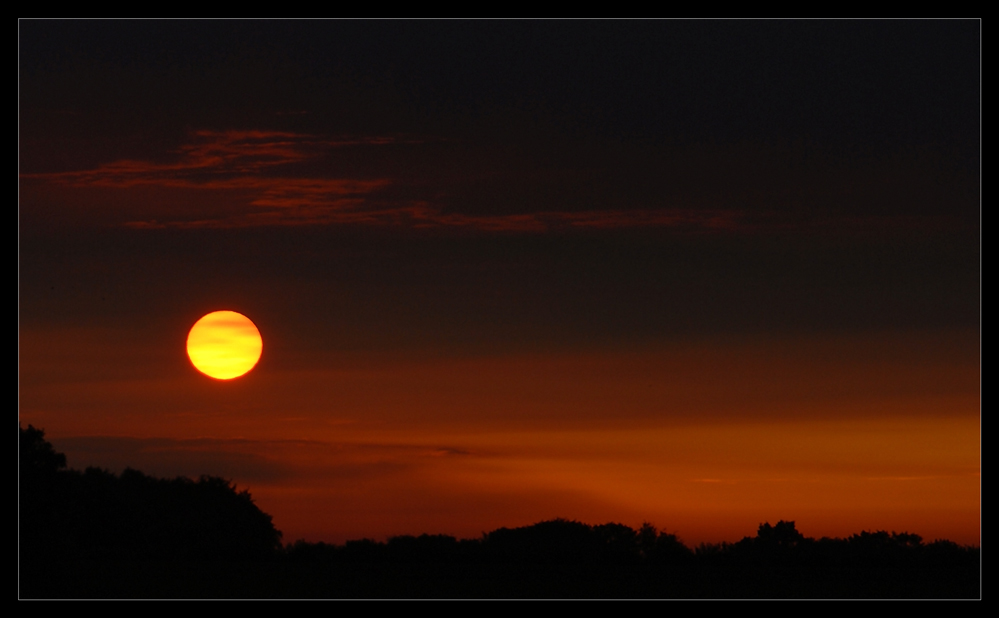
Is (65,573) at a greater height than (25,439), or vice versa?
(25,439)

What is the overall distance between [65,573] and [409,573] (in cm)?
1136

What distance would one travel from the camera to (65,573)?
118 ft

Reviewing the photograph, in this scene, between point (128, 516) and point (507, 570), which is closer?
point (507, 570)

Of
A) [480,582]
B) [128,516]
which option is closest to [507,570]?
[480,582]

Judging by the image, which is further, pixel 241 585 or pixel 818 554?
pixel 818 554

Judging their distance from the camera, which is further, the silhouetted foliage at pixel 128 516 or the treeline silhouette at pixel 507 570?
the silhouetted foliage at pixel 128 516

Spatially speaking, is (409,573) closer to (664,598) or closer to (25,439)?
(664,598)

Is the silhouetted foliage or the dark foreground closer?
the dark foreground

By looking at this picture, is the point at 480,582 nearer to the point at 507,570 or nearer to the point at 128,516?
the point at 507,570

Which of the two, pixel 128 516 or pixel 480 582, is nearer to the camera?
pixel 480 582

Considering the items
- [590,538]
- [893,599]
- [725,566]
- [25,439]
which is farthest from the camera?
[25,439]

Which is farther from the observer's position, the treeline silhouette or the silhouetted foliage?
the silhouetted foliage
